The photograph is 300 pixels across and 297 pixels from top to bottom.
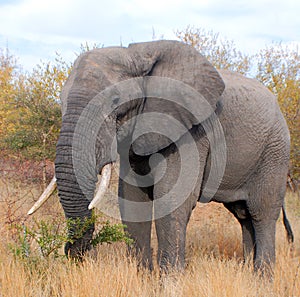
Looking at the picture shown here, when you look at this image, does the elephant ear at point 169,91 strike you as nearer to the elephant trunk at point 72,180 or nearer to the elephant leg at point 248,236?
the elephant trunk at point 72,180

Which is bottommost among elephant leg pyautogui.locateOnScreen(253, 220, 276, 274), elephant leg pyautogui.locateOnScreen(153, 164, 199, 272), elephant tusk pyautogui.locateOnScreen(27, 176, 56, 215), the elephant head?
elephant leg pyautogui.locateOnScreen(253, 220, 276, 274)

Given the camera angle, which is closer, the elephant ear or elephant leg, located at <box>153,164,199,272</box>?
the elephant ear

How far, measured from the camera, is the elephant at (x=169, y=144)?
10.1ft

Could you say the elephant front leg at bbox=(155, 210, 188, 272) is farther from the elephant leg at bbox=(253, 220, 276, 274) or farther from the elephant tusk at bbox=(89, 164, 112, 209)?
the elephant leg at bbox=(253, 220, 276, 274)

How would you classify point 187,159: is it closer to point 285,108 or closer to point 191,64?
point 191,64

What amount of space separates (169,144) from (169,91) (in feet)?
1.38

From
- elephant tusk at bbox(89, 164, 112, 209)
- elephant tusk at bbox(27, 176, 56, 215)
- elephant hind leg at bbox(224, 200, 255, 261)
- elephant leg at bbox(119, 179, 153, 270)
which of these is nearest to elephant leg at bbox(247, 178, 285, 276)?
elephant hind leg at bbox(224, 200, 255, 261)

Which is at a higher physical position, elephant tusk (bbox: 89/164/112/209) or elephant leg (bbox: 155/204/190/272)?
elephant tusk (bbox: 89/164/112/209)

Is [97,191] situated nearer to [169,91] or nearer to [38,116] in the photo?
[169,91]

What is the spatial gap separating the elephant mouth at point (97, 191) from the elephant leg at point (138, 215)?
1.01m

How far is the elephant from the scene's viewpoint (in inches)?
122

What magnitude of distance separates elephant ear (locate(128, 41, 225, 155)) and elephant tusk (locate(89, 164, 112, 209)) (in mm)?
445

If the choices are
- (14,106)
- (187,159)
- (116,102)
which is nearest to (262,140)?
(187,159)

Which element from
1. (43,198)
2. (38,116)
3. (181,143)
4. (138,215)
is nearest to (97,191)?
(43,198)
